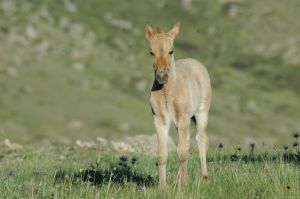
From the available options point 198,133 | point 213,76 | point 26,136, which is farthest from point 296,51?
point 198,133

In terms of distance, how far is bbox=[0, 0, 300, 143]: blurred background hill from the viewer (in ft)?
367

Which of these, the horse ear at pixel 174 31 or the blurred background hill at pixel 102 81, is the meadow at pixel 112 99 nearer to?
the blurred background hill at pixel 102 81

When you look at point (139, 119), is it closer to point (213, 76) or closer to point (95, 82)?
point (95, 82)

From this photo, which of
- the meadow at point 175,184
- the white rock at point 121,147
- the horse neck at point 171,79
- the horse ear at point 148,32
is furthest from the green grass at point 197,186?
the white rock at point 121,147

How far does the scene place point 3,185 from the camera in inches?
504

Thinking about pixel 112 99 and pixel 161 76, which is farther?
pixel 112 99

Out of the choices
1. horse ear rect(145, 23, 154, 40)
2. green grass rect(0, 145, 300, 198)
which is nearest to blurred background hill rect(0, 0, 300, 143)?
green grass rect(0, 145, 300, 198)

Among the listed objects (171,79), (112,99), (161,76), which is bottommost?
(161,76)

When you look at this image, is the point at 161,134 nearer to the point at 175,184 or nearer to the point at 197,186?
the point at 197,186

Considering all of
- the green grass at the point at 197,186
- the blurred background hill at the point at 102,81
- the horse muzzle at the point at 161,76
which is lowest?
the green grass at the point at 197,186

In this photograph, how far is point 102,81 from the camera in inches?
5812

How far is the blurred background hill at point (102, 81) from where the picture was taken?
111875mm

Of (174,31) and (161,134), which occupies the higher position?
(174,31)

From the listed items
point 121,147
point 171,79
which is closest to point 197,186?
point 171,79
